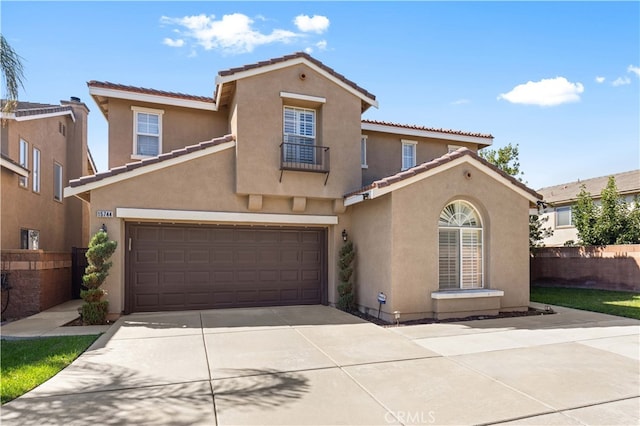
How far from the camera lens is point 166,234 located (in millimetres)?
11305

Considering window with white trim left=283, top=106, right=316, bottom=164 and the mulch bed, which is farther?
window with white trim left=283, top=106, right=316, bottom=164

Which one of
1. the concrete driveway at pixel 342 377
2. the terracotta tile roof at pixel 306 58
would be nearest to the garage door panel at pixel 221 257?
the concrete driveway at pixel 342 377

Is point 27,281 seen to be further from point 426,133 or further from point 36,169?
point 426,133

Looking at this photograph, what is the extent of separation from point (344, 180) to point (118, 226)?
653cm

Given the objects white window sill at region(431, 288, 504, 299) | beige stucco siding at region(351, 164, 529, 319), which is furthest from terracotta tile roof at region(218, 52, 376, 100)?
white window sill at region(431, 288, 504, 299)

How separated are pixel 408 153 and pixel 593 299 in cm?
854

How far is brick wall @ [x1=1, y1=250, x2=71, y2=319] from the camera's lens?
427 inches

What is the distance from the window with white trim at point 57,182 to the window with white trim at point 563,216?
93.0 ft

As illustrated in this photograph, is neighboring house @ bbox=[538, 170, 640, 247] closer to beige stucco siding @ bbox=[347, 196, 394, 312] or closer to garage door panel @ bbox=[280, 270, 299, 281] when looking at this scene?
beige stucco siding @ bbox=[347, 196, 394, 312]

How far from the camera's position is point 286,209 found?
1219 centimetres

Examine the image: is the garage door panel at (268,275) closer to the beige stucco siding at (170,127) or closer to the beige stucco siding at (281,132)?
the beige stucco siding at (281,132)

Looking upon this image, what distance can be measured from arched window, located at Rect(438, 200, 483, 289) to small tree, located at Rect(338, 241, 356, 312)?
263cm

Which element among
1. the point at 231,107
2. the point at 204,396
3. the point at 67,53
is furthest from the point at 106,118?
the point at 204,396

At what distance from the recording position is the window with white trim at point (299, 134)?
1197cm
